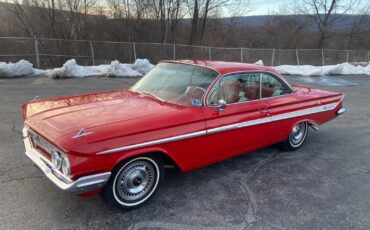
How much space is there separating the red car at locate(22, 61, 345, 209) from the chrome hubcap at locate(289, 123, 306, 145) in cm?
11

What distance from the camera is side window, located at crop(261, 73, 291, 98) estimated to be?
193 inches

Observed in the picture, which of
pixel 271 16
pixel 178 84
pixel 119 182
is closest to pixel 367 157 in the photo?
pixel 178 84

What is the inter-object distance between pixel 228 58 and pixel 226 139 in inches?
699

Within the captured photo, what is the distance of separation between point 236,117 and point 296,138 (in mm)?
1862

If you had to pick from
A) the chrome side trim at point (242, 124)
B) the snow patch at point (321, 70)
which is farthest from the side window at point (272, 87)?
the snow patch at point (321, 70)

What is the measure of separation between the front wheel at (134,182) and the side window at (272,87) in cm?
217

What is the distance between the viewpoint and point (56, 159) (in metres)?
3.17

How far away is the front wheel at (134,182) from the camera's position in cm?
330

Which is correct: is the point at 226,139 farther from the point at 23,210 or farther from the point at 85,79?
the point at 85,79

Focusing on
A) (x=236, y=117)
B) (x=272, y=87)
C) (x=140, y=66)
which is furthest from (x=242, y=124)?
(x=140, y=66)

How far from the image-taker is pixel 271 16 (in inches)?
1449

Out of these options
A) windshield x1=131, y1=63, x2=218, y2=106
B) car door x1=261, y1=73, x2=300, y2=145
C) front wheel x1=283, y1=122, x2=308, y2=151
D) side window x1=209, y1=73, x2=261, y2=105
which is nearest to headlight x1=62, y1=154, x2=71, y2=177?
windshield x1=131, y1=63, x2=218, y2=106

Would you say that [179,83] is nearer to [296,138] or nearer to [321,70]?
[296,138]

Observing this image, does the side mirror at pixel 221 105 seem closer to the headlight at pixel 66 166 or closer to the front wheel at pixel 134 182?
the front wheel at pixel 134 182
